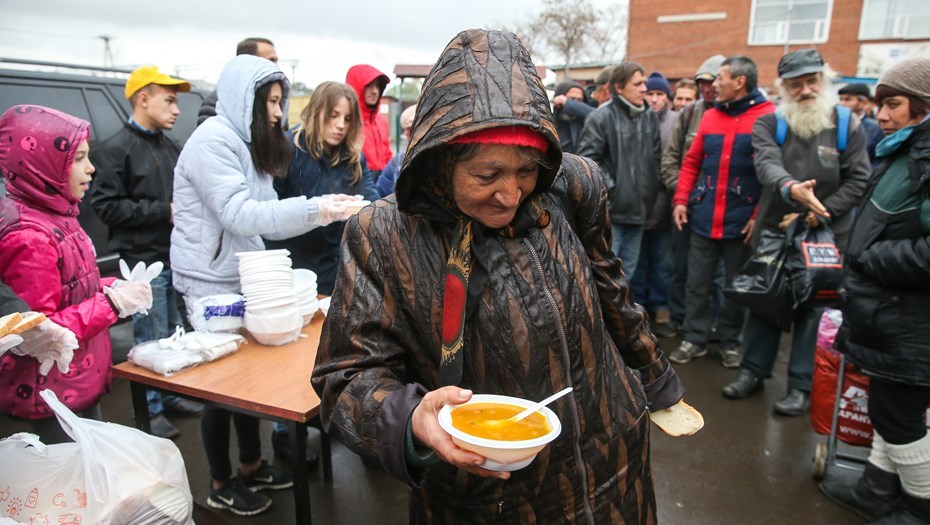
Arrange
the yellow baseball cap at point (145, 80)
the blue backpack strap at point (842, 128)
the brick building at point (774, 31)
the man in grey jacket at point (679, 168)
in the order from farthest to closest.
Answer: the brick building at point (774, 31)
the man in grey jacket at point (679, 168)
the blue backpack strap at point (842, 128)
the yellow baseball cap at point (145, 80)

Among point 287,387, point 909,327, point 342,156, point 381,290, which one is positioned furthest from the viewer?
point 342,156

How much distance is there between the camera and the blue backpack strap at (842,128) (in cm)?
384

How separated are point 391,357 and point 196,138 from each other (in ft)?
6.53

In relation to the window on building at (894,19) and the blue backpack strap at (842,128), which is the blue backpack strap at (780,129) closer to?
the blue backpack strap at (842,128)

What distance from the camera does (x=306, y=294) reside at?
2713 mm

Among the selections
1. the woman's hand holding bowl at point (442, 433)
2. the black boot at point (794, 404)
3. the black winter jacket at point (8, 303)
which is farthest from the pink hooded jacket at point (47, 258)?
the black boot at point (794, 404)

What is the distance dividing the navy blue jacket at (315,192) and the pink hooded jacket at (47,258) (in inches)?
47.7

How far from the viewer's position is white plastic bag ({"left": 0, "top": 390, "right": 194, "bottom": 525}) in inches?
64.7

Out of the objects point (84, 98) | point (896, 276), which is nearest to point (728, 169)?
point (896, 276)

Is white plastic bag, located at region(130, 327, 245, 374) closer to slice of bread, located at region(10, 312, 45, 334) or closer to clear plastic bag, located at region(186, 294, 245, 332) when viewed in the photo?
clear plastic bag, located at region(186, 294, 245, 332)

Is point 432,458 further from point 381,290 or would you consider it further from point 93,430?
point 93,430

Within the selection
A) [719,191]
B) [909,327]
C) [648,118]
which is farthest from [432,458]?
[648,118]

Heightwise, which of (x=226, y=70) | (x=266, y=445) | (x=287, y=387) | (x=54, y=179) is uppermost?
(x=226, y=70)

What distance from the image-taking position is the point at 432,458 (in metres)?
1.09
